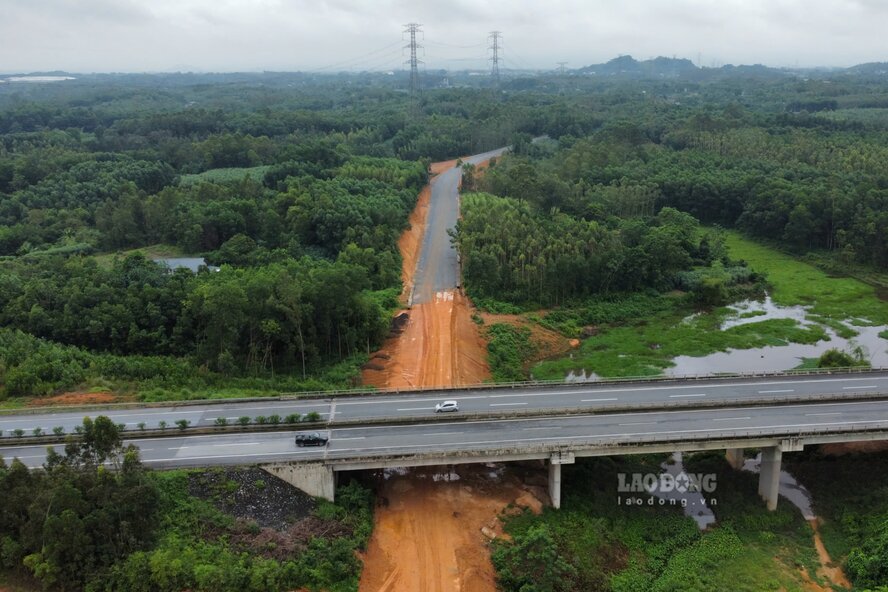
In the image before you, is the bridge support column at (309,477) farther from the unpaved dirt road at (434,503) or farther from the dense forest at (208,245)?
the dense forest at (208,245)

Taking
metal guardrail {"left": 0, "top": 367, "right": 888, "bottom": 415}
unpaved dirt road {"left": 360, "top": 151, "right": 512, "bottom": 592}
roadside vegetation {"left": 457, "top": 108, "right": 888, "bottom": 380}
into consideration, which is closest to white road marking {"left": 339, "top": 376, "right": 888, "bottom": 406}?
metal guardrail {"left": 0, "top": 367, "right": 888, "bottom": 415}

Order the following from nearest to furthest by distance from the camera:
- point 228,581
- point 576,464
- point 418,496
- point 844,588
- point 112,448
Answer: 1. point 228,581
2. point 112,448
3. point 844,588
4. point 418,496
5. point 576,464

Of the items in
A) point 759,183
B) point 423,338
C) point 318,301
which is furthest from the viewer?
point 759,183

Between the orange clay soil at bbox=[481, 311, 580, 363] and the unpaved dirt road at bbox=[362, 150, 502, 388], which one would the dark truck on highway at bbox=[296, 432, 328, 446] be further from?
the orange clay soil at bbox=[481, 311, 580, 363]

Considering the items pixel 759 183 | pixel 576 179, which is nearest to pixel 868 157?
pixel 759 183

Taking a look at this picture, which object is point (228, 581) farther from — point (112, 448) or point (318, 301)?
point (318, 301)

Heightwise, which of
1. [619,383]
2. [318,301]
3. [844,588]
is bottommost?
[844,588]
